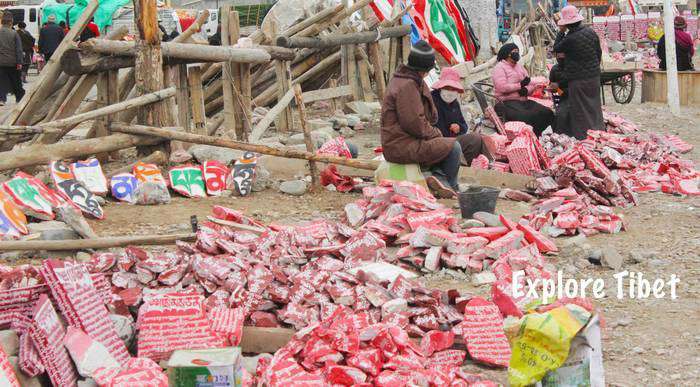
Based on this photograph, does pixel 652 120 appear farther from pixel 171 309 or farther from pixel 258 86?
pixel 171 309

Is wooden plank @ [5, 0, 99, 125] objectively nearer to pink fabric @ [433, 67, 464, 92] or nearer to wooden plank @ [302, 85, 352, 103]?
pink fabric @ [433, 67, 464, 92]

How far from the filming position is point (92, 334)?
4.53 metres

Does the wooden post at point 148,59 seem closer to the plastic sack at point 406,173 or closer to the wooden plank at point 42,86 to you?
the wooden plank at point 42,86

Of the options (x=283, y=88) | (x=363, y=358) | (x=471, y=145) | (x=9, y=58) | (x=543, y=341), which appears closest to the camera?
(x=543, y=341)

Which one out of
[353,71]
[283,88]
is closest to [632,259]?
[283,88]

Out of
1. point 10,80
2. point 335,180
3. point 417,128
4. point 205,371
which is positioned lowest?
point 335,180

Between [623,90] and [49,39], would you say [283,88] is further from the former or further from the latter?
[623,90]

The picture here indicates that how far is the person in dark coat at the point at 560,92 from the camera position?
451 inches

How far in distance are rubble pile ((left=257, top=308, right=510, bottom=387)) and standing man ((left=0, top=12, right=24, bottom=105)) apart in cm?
1173

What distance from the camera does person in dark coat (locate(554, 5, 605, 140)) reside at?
11.2 meters

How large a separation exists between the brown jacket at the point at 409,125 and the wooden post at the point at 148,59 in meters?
2.39

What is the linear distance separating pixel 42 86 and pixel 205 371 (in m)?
6.38

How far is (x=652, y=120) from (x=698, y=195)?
5842mm

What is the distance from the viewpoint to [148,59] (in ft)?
30.6
